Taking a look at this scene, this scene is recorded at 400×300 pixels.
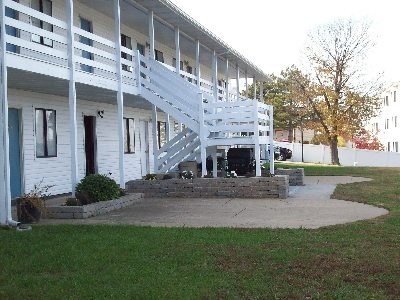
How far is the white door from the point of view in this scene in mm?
20797

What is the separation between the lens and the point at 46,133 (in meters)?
14.8

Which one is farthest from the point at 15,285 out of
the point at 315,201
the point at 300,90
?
the point at 300,90

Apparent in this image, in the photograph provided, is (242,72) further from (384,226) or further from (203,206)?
(384,226)

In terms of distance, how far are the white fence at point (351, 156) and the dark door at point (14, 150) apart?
2890 cm

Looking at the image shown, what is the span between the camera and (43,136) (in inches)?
578

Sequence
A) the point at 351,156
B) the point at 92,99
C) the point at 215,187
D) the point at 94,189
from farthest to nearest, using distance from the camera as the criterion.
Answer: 1. the point at 351,156
2. the point at 92,99
3. the point at 215,187
4. the point at 94,189

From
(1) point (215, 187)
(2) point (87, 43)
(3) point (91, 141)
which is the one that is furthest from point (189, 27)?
(1) point (215, 187)

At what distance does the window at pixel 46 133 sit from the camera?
14.5 metres

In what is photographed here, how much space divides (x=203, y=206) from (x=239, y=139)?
310 cm

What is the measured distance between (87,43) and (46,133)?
3483mm

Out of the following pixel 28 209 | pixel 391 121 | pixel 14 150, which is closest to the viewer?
pixel 28 209

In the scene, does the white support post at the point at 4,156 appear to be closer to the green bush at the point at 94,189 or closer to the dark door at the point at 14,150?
the green bush at the point at 94,189

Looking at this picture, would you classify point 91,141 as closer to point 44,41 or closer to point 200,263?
point 44,41

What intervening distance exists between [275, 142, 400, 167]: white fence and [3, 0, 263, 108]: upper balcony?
21.9 m
